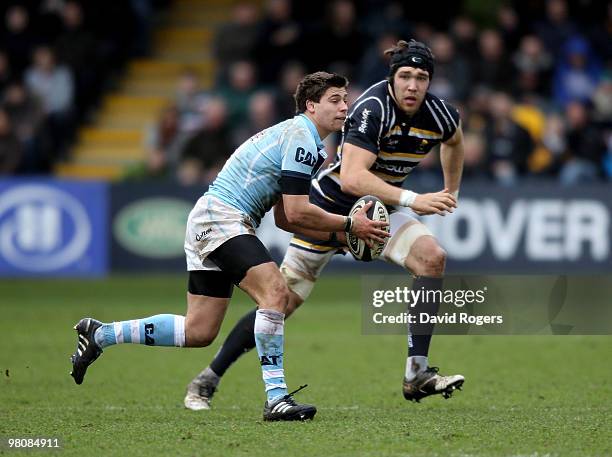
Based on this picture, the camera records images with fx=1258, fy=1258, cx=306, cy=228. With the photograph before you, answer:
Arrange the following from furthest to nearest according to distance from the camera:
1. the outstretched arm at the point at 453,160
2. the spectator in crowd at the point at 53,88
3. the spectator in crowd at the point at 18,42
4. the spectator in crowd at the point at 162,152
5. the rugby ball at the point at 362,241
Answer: the spectator in crowd at the point at 18,42 < the spectator in crowd at the point at 53,88 < the spectator in crowd at the point at 162,152 < the outstretched arm at the point at 453,160 < the rugby ball at the point at 362,241

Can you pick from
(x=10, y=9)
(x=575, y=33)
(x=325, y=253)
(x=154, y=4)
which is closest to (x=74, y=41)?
(x=10, y=9)

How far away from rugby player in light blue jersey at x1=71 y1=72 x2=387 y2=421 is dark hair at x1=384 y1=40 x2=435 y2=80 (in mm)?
695

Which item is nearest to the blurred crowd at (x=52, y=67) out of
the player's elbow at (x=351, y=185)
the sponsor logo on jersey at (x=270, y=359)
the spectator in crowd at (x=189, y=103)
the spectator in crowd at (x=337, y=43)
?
the spectator in crowd at (x=189, y=103)

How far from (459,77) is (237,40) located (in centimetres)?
406

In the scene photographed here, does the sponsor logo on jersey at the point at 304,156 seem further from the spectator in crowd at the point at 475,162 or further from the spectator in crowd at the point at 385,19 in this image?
the spectator in crowd at the point at 385,19

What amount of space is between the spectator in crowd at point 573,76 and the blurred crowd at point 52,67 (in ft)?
26.4

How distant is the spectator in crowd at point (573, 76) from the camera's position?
19969 millimetres

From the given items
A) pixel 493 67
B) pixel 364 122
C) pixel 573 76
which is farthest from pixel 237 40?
pixel 364 122

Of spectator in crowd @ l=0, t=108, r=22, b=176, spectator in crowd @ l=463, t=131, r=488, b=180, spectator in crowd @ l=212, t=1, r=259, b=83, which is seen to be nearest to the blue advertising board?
spectator in crowd @ l=0, t=108, r=22, b=176

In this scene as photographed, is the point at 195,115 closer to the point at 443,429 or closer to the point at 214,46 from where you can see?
the point at 214,46

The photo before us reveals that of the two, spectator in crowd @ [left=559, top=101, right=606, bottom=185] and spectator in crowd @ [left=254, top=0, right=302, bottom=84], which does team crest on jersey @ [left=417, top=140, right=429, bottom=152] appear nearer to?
spectator in crowd @ [left=559, top=101, right=606, bottom=185]

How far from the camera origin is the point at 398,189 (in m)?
8.47

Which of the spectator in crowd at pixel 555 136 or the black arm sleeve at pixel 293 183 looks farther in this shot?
the spectator in crowd at pixel 555 136

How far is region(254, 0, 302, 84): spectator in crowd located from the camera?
2061 cm
